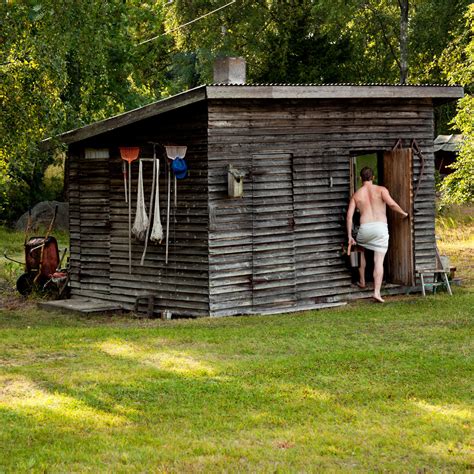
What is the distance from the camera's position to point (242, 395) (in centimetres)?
820

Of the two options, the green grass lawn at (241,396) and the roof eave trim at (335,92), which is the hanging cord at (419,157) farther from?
the green grass lawn at (241,396)

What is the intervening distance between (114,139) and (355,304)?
4564 mm

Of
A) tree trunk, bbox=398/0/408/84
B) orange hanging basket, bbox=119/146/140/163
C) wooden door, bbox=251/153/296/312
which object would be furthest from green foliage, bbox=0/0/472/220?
wooden door, bbox=251/153/296/312

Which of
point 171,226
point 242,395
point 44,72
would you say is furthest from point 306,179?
point 242,395

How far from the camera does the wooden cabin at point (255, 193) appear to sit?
1345 centimetres

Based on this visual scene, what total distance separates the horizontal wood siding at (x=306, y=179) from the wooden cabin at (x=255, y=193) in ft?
0.05

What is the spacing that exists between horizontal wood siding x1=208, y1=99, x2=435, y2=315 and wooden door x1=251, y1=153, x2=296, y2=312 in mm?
38

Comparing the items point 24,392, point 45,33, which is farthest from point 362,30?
point 24,392

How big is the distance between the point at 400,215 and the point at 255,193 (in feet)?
8.50

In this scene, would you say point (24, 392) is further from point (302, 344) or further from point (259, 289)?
point (259, 289)

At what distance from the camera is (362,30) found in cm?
3906

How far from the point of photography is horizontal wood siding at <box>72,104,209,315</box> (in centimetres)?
1348

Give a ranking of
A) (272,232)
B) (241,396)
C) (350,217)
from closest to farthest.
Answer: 1. (241,396)
2. (272,232)
3. (350,217)

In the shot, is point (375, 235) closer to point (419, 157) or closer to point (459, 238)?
point (419, 157)
